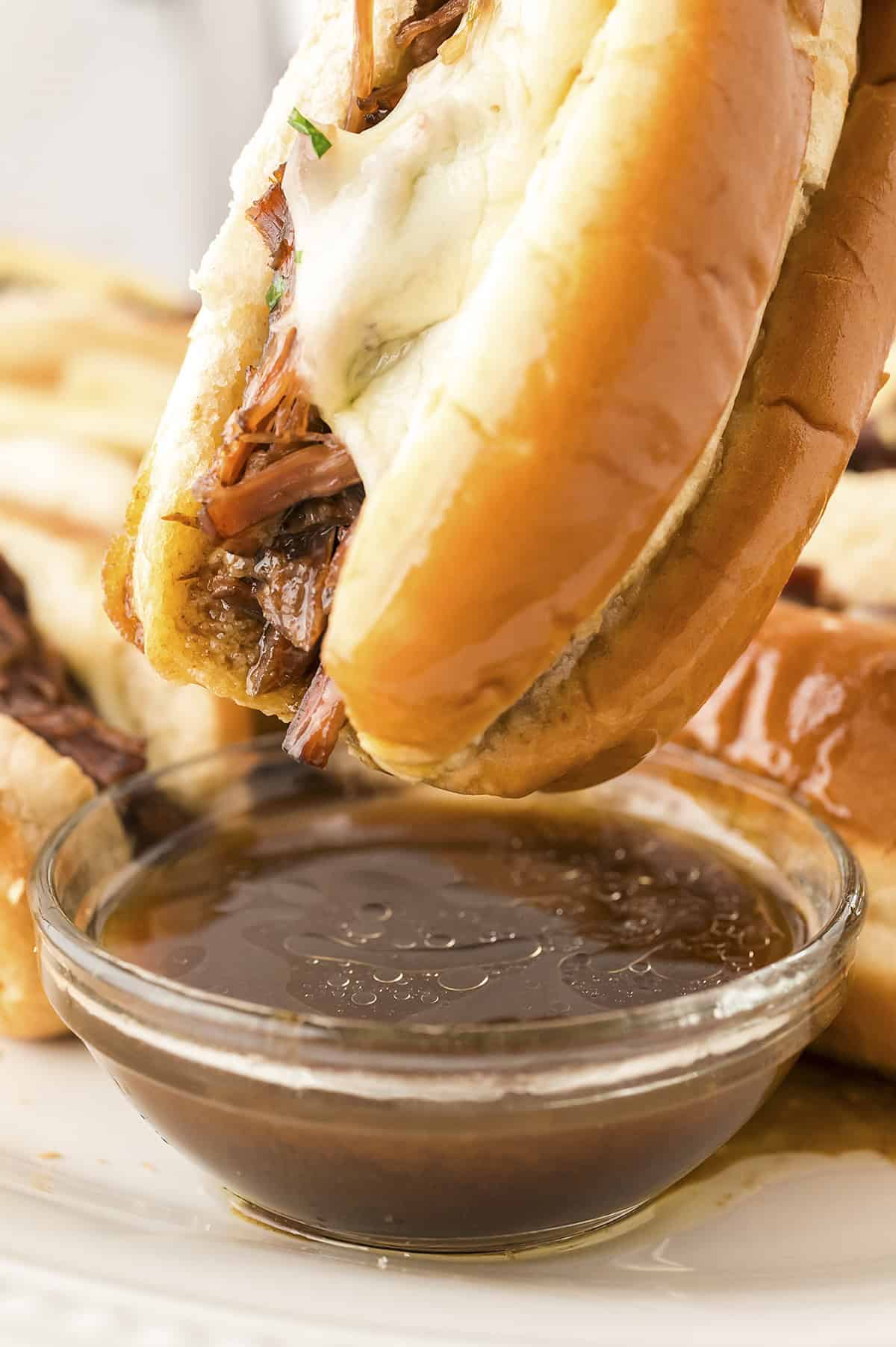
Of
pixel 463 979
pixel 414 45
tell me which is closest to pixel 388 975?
pixel 463 979

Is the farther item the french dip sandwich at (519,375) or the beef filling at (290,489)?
the beef filling at (290,489)

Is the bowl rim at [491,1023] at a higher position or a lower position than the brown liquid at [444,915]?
higher

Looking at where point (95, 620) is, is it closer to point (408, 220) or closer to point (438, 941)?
point (438, 941)

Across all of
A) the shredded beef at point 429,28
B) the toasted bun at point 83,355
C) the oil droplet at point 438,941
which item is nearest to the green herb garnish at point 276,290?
the shredded beef at point 429,28

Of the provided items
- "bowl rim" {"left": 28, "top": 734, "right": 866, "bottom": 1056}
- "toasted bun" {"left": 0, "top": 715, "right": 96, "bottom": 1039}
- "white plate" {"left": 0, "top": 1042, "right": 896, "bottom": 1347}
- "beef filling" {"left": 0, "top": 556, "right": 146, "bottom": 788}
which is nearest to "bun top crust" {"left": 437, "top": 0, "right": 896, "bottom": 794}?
"bowl rim" {"left": 28, "top": 734, "right": 866, "bottom": 1056}

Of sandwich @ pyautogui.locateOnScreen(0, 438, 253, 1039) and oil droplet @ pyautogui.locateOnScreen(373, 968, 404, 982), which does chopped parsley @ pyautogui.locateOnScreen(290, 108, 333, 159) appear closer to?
oil droplet @ pyautogui.locateOnScreen(373, 968, 404, 982)

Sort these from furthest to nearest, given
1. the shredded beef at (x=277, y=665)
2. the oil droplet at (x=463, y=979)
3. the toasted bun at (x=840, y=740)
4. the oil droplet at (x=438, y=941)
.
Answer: the toasted bun at (x=840, y=740) < the oil droplet at (x=438, y=941) < the oil droplet at (x=463, y=979) < the shredded beef at (x=277, y=665)

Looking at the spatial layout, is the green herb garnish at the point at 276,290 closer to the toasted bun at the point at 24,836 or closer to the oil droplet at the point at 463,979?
the oil droplet at the point at 463,979

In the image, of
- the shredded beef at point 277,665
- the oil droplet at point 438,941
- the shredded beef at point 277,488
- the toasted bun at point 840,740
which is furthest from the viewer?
the toasted bun at point 840,740

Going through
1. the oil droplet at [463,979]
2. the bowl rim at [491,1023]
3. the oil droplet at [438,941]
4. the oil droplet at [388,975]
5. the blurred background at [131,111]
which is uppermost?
the bowl rim at [491,1023]
